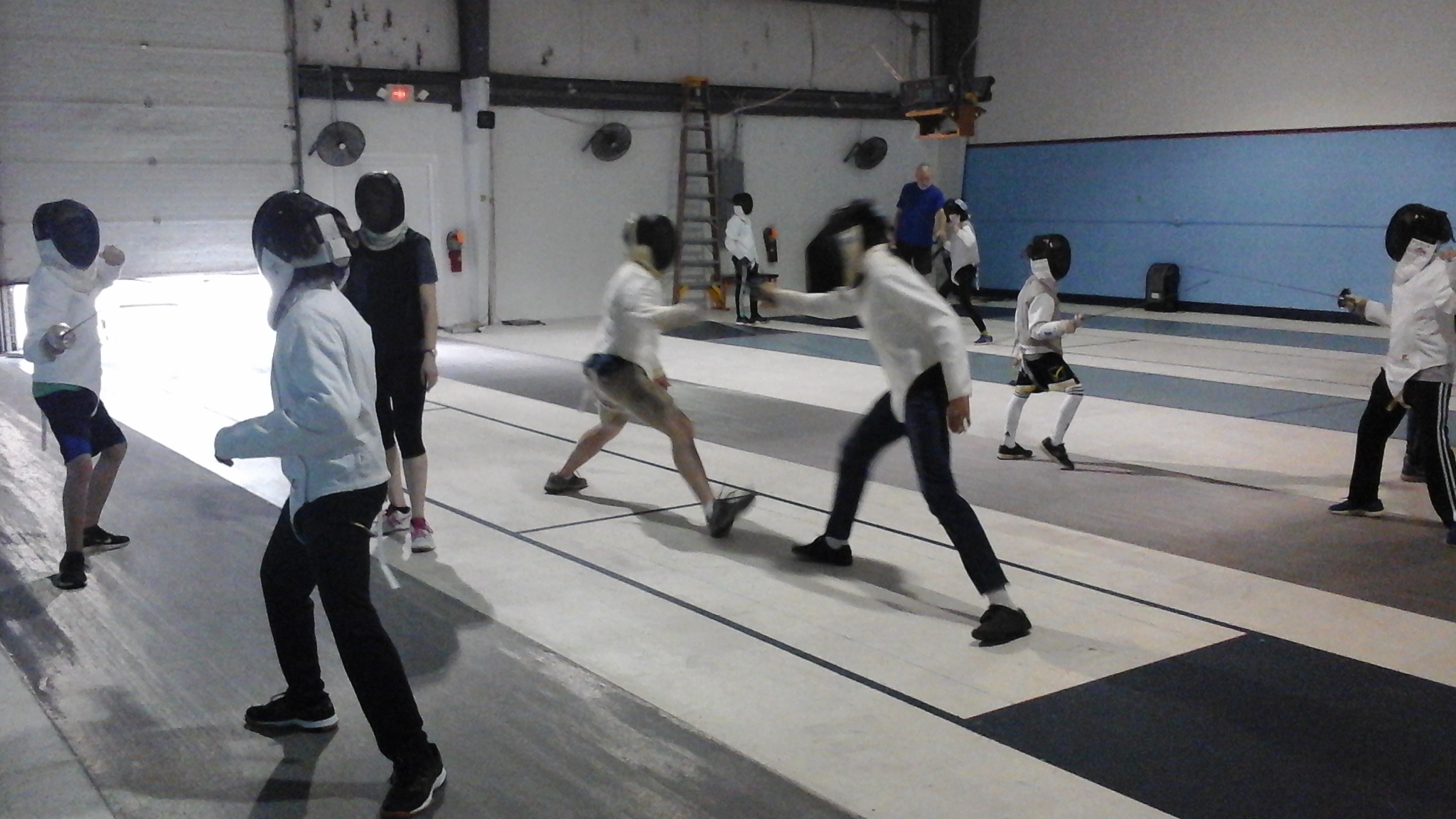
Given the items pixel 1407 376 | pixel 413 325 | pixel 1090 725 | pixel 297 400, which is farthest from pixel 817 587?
pixel 1407 376

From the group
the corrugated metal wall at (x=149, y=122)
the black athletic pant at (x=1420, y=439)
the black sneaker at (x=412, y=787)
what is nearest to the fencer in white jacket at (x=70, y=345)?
the black sneaker at (x=412, y=787)

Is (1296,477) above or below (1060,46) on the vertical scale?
below

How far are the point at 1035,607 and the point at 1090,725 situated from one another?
3.58ft

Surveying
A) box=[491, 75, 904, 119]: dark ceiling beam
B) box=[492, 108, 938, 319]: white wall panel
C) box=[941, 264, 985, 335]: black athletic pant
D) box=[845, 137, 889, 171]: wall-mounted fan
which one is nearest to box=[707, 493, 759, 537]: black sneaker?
box=[941, 264, 985, 335]: black athletic pant

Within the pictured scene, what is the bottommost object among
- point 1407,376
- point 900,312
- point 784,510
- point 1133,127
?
point 784,510

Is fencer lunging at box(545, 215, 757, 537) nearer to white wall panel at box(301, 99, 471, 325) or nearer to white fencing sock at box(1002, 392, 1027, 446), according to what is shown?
white fencing sock at box(1002, 392, 1027, 446)

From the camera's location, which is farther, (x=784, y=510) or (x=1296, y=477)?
(x=1296, y=477)

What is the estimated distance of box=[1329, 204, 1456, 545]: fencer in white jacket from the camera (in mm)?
5781

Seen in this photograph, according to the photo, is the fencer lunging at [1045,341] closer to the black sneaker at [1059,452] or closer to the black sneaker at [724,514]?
the black sneaker at [1059,452]

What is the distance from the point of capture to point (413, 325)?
211 inches

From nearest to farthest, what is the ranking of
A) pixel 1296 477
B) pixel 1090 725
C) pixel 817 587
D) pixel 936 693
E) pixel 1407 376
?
pixel 1090 725 → pixel 936 693 → pixel 817 587 → pixel 1407 376 → pixel 1296 477

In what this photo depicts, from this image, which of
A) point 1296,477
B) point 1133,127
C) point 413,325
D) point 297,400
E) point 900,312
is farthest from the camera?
point 1133,127

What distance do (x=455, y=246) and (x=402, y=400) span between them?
9754 mm

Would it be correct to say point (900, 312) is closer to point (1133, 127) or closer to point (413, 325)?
point (413, 325)
